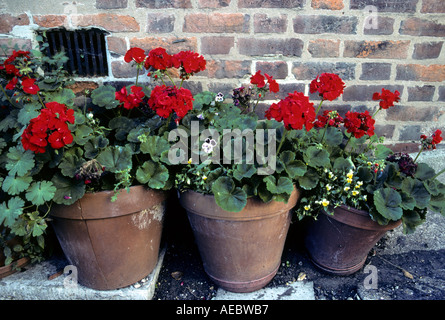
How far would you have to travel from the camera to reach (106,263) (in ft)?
5.12

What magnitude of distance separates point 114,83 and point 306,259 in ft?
4.56

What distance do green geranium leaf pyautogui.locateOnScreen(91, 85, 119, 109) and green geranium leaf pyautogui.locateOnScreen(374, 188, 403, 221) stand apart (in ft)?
4.02

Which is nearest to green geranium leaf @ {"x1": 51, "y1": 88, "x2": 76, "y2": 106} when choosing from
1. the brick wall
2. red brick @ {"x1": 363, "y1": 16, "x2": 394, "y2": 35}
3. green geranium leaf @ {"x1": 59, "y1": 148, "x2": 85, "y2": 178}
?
green geranium leaf @ {"x1": 59, "y1": 148, "x2": 85, "y2": 178}

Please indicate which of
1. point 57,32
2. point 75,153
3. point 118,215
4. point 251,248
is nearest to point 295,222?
point 251,248

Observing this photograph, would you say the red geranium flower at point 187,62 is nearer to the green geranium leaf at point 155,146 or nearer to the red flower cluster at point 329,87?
the green geranium leaf at point 155,146

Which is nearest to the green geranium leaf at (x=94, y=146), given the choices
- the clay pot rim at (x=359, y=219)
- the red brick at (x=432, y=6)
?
the clay pot rim at (x=359, y=219)

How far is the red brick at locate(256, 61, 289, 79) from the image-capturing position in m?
1.90

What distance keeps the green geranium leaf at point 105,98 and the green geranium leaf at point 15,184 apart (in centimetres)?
47

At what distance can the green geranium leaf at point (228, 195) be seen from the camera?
140 centimetres

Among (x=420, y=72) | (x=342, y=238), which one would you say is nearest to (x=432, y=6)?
(x=420, y=72)

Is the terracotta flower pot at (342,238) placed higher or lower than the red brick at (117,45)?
lower

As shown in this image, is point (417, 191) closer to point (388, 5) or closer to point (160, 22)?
point (388, 5)

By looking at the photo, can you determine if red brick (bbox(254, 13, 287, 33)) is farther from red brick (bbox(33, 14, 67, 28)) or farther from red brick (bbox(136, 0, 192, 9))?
red brick (bbox(33, 14, 67, 28))
